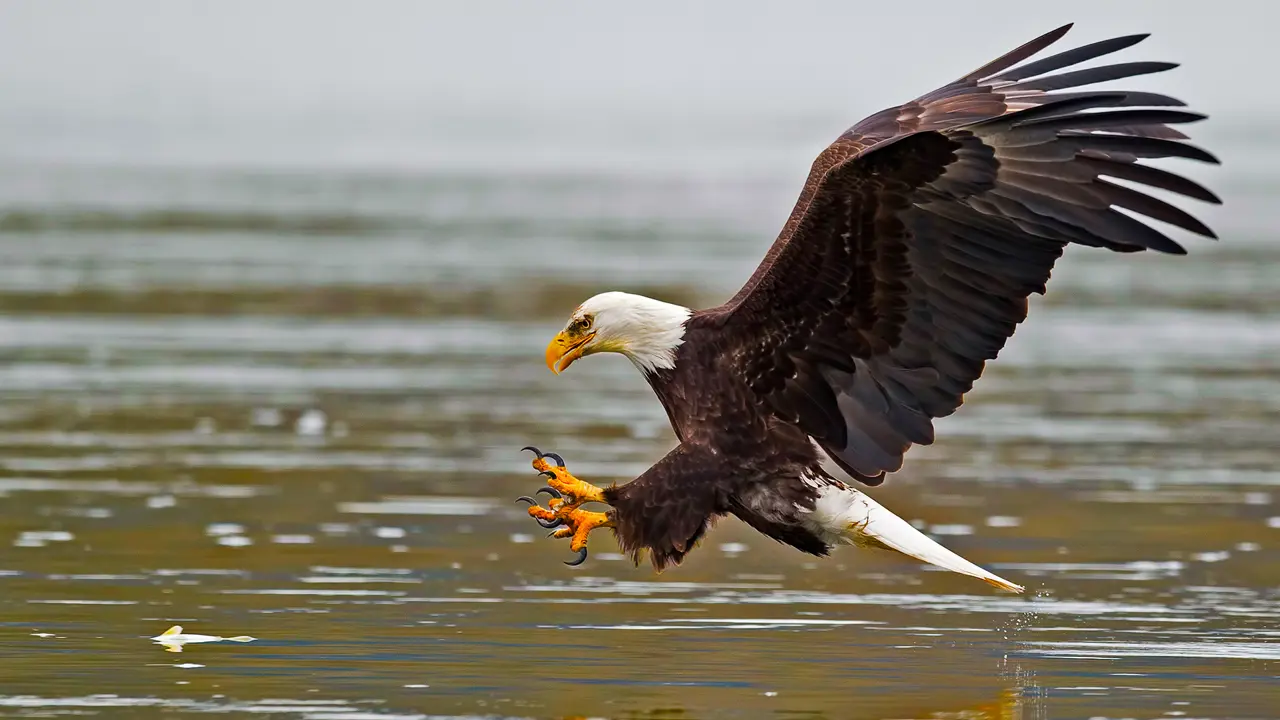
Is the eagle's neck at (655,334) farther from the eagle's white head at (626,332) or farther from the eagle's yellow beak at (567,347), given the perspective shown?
the eagle's yellow beak at (567,347)

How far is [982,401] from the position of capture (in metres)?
14.3

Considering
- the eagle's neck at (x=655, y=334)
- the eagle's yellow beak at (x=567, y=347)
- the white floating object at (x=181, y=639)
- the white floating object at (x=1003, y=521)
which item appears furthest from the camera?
the white floating object at (x=1003, y=521)

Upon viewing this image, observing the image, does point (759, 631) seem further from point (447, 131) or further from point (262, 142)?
point (447, 131)

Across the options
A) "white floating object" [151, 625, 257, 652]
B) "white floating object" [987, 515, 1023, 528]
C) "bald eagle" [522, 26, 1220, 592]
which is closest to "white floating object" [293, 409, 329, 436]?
"white floating object" [987, 515, 1023, 528]

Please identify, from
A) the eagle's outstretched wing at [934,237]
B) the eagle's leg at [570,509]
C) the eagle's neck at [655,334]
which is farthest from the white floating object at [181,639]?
the eagle's outstretched wing at [934,237]

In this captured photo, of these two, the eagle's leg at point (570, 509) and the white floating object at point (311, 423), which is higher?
the white floating object at point (311, 423)

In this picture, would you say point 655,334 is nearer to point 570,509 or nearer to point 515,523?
point 570,509

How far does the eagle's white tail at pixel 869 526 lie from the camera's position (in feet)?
25.5

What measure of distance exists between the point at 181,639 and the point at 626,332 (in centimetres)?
171

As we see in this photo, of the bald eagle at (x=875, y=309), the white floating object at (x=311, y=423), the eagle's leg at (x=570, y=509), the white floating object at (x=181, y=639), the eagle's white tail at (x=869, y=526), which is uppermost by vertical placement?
the white floating object at (x=311, y=423)

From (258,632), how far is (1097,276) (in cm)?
1621

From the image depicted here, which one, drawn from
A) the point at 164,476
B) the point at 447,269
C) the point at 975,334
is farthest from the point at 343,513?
the point at 447,269

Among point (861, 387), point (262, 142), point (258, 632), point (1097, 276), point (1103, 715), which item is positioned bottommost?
point (1103, 715)

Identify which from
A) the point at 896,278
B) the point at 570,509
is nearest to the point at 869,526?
the point at 896,278
